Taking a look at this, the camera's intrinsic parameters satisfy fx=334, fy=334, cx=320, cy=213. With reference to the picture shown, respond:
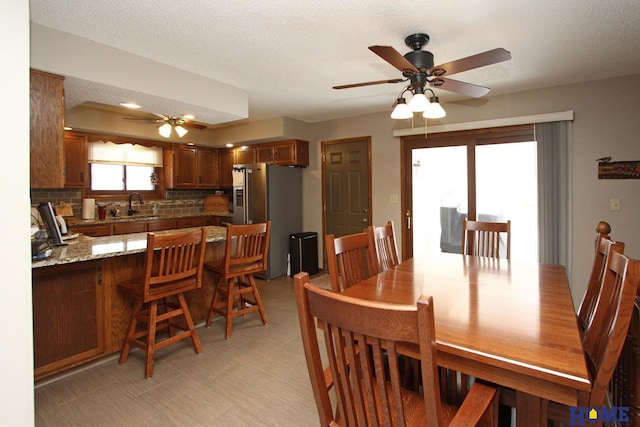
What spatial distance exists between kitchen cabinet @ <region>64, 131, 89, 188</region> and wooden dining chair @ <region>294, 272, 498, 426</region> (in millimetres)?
4744

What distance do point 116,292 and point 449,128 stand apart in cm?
382

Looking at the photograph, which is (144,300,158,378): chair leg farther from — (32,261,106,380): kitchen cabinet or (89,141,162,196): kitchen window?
(89,141,162,196): kitchen window

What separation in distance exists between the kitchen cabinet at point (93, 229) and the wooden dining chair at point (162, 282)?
2.33m

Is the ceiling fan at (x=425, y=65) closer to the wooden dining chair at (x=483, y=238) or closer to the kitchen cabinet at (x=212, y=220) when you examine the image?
the wooden dining chair at (x=483, y=238)

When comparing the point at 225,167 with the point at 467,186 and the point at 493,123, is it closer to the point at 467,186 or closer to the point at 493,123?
the point at 467,186

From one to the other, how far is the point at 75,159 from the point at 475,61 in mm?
4850

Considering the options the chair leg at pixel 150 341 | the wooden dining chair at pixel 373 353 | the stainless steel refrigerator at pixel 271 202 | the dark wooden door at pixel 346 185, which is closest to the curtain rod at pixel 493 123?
the dark wooden door at pixel 346 185

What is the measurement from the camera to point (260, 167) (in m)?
4.86

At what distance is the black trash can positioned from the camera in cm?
499

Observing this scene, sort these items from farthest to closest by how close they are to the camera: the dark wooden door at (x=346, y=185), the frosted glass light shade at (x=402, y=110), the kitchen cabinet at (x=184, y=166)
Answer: the kitchen cabinet at (x=184, y=166) < the dark wooden door at (x=346, y=185) < the frosted glass light shade at (x=402, y=110)

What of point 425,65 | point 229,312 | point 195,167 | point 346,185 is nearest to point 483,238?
point 425,65

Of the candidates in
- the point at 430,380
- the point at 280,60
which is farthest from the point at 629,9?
the point at 430,380

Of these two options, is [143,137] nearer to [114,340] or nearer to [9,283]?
[114,340]

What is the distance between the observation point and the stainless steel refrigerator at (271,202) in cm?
484
